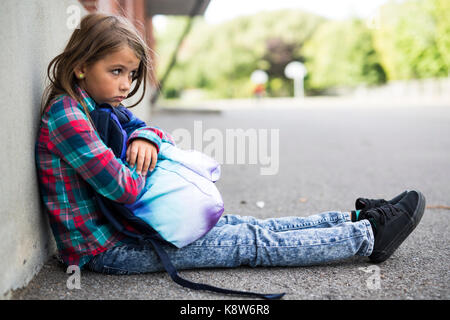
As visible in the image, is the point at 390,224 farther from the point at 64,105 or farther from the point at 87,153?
the point at 64,105

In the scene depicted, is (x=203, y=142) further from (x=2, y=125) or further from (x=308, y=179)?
(x=2, y=125)

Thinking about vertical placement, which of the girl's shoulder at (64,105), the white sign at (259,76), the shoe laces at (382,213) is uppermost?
the white sign at (259,76)

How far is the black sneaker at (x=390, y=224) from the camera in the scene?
7.28 ft

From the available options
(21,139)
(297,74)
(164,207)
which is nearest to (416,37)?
(297,74)

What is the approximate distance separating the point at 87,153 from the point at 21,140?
29 cm

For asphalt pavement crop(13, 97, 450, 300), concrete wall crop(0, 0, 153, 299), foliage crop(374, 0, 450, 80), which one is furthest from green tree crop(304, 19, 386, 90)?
concrete wall crop(0, 0, 153, 299)

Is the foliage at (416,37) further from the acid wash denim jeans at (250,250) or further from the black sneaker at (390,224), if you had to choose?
the acid wash denim jeans at (250,250)

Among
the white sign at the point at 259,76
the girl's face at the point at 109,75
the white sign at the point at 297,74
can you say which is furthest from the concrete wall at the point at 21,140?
the white sign at the point at 297,74

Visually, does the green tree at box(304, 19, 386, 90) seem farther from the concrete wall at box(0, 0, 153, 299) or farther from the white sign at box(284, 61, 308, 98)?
the concrete wall at box(0, 0, 153, 299)

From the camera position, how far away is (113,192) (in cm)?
192

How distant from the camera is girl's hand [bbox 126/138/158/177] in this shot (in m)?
2.04
